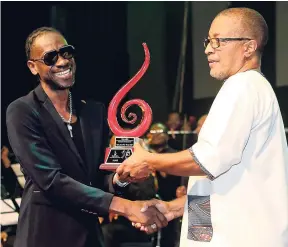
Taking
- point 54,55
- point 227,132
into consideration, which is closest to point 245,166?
point 227,132

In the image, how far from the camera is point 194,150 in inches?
88.4

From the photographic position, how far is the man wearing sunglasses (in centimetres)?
258

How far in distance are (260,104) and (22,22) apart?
5.52m

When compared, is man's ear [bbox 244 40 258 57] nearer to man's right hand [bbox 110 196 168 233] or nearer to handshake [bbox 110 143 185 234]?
handshake [bbox 110 143 185 234]

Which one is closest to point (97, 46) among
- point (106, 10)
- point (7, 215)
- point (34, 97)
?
point (106, 10)

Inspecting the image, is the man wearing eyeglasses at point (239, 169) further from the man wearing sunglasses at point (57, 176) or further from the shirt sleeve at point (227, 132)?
the man wearing sunglasses at point (57, 176)

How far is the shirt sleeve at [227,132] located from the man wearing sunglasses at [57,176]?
2.08 feet

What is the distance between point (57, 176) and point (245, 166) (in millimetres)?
850

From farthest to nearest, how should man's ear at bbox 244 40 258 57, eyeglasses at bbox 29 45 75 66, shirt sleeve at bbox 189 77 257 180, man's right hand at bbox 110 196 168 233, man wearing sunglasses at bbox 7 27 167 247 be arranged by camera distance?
eyeglasses at bbox 29 45 75 66 → man's right hand at bbox 110 196 168 233 → man wearing sunglasses at bbox 7 27 167 247 → man's ear at bbox 244 40 258 57 → shirt sleeve at bbox 189 77 257 180

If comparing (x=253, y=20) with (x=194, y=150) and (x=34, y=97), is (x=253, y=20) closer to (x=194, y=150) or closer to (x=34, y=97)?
(x=194, y=150)

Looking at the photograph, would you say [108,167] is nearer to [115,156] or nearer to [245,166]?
[115,156]

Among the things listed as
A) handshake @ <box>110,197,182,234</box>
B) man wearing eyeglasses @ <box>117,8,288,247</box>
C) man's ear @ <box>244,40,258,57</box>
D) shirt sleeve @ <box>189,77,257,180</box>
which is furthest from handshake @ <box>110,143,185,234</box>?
man's ear @ <box>244,40,258,57</box>

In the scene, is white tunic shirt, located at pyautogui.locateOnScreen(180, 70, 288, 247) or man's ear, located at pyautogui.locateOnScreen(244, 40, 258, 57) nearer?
white tunic shirt, located at pyautogui.locateOnScreen(180, 70, 288, 247)

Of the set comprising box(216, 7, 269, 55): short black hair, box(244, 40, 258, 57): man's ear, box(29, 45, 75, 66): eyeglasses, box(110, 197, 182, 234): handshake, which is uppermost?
box(216, 7, 269, 55): short black hair
